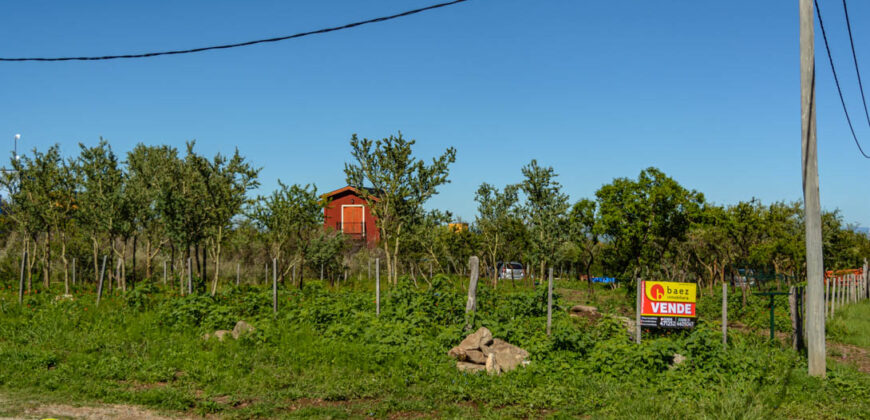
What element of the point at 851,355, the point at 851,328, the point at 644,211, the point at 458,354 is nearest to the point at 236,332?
the point at 458,354

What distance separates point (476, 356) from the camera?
1062 centimetres

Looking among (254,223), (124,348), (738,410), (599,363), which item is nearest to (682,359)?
(599,363)

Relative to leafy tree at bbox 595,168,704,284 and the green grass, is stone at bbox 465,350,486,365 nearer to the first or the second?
the green grass

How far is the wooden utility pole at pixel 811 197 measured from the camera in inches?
367

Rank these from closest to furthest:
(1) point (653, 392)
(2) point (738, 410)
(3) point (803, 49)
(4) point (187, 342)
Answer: (2) point (738, 410)
(1) point (653, 392)
(3) point (803, 49)
(4) point (187, 342)

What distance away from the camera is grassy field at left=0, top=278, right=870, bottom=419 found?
8258mm

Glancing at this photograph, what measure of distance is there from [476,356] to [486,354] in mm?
185

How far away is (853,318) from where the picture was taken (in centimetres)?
1844

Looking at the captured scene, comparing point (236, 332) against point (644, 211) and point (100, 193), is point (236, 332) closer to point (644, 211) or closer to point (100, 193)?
point (100, 193)

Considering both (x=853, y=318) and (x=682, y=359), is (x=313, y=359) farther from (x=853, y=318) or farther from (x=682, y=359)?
(x=853, y=318)

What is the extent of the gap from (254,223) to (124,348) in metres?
15.8

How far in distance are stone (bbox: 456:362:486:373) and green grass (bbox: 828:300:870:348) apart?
10.4 m

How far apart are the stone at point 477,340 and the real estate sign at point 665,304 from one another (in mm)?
2996

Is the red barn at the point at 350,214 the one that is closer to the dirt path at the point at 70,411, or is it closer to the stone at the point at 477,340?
the stone at the point at 477,340
